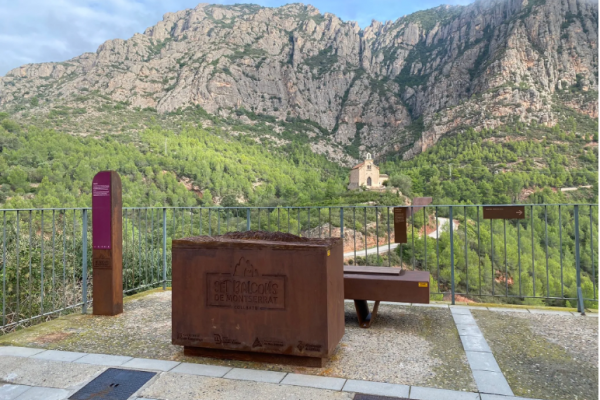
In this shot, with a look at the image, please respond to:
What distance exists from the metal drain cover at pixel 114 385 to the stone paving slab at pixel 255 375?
1.92 ft

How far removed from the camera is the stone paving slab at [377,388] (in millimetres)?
2445

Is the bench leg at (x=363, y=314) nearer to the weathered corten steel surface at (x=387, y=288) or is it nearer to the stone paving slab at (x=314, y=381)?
the weathered corten steel surface at (x=387, y=288)

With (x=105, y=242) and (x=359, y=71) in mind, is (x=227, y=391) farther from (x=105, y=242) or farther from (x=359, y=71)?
(x=359, y=71)

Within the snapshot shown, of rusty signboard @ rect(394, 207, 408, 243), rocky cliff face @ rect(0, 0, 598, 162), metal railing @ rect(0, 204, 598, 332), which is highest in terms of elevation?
rocky cliff face @ rect(0, 0, 598, 162)

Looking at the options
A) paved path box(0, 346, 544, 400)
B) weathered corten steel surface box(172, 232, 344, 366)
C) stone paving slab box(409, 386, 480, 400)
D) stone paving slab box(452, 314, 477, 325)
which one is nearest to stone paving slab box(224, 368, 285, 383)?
paved path box(0, 346, 544, 400)

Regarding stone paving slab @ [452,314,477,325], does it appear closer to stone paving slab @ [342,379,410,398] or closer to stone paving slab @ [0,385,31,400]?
stone paving slab @ [342,379,410,398]

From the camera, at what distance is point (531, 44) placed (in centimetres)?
7169

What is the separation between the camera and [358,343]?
3.44m

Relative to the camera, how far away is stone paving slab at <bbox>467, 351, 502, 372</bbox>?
2.86 metres

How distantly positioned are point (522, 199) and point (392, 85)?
200 feet

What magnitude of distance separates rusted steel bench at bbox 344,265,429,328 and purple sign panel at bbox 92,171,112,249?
2.77 m

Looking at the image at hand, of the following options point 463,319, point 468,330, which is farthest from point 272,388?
point 463,319

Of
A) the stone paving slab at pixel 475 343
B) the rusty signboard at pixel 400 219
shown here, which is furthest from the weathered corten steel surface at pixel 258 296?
the rusty signboard at pixel 400 219

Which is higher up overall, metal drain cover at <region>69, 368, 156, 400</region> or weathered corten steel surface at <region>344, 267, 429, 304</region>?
weathered corten steel surface at <region>344, 267, 429, 304</region>
